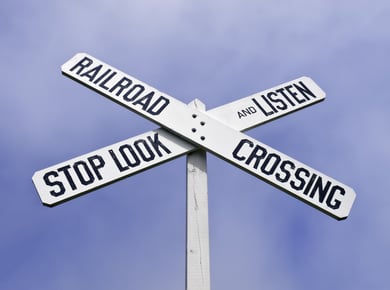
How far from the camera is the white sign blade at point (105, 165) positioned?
321cm

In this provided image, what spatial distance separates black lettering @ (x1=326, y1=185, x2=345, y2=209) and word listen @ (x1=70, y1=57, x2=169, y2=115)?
3.62 feet

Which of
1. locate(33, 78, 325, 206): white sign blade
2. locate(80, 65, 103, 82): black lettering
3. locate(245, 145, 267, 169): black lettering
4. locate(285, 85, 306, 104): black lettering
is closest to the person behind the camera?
locate(33, 78, 325, 206): white sign blade

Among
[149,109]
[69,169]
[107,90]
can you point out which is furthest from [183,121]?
[69,169]

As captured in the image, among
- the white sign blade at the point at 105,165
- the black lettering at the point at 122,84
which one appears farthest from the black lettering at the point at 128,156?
the black lettering at the point at 122,84

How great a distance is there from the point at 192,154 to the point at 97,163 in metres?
0.56

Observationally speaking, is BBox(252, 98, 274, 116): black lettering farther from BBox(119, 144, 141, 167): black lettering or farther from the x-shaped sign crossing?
→ BBox(119, 144, 141, 167): black lettering

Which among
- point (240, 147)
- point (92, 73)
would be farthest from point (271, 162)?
point (92, 73)

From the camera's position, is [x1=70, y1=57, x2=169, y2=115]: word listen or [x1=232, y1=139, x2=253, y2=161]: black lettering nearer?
[x1=232, y1=139, x2=253, y2=161]: black lettering

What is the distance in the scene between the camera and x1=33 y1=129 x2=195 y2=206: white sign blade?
321 cm

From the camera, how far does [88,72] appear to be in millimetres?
3773

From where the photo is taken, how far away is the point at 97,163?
11.0 feet

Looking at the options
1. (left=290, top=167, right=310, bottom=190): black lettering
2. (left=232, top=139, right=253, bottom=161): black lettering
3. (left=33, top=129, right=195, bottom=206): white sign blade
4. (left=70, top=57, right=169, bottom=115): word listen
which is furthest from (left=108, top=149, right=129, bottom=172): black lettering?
(left=290, top=167, right=310, bottom=190): black lettering

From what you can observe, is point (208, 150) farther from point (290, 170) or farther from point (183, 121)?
point (290, 170)

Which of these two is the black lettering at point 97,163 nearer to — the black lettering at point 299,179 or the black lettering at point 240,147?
the black lettering at point 240,147
